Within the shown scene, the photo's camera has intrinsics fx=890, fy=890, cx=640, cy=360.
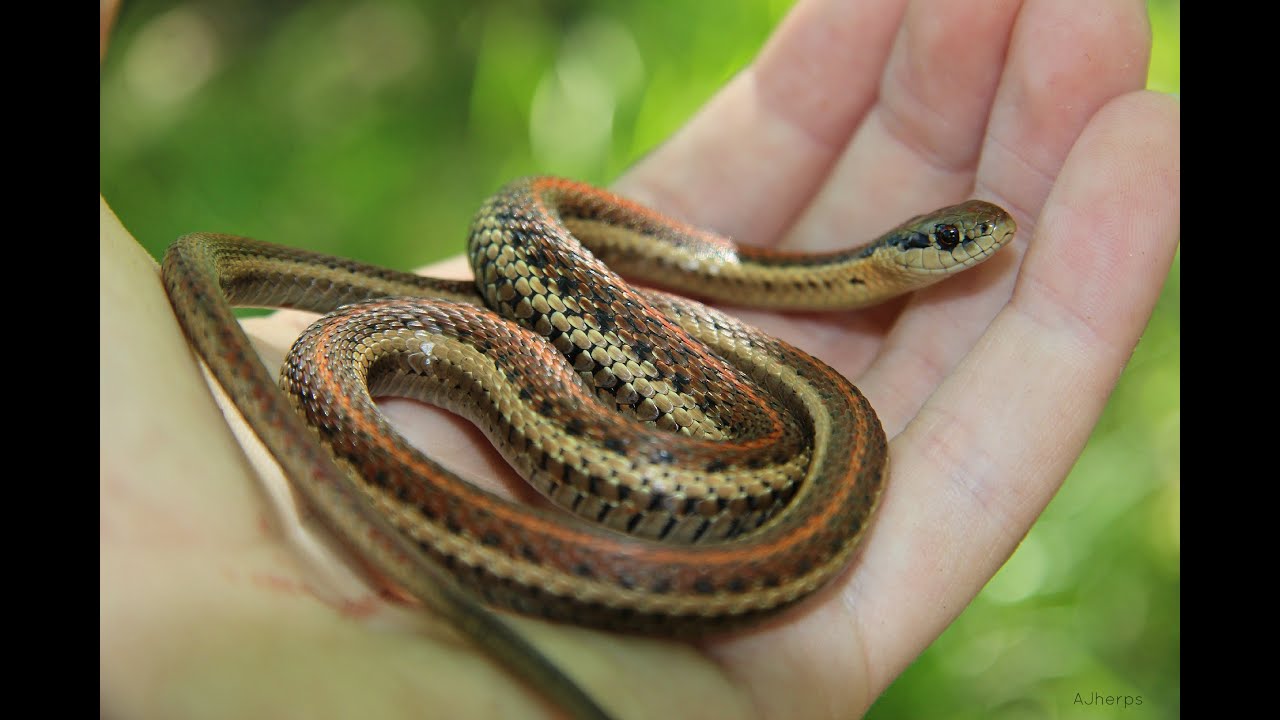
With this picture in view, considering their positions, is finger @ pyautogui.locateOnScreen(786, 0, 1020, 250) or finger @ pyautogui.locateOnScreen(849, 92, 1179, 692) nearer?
finger @ pyautogui.locateOnScreen(849, 92, 1179, 692)

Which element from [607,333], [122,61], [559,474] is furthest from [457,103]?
[559,474]

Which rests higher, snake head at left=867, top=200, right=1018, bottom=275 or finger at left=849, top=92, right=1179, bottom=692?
snake head at left=867, top=200, right=1018, bottom=275

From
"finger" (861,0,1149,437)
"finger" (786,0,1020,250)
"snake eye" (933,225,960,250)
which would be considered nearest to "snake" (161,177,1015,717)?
"snake eye" (933,225,960,250)

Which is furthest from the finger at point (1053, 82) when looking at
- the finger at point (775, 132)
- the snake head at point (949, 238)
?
the finger at point (775, 132)

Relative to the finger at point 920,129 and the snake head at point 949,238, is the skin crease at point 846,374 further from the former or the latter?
the snake head at point 949,238

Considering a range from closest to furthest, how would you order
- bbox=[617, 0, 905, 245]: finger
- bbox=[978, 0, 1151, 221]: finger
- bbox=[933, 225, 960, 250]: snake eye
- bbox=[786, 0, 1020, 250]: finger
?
bbox=[978, 0, 1151, 221]: finger
bbox=[933, 225, 960, 250]: snake eye
bbox=[786, 0, 1020, 250]: finger
bbox=[617, 0, 905, 245]: finger

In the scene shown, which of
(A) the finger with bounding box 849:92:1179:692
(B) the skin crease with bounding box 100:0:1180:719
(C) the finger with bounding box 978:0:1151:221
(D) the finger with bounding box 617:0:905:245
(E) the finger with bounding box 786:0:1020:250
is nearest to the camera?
(B) the skin crease with bounding box 100:0:1180:719

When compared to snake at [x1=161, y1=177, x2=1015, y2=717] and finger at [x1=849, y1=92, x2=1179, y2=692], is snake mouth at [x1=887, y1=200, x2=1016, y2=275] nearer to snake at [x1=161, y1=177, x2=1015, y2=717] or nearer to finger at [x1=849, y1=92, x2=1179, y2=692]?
snake at [x1=161, y1=177, x2=1015, y2=717]

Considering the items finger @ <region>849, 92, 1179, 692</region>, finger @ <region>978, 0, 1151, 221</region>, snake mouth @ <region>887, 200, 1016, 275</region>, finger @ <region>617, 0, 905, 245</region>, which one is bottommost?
finger @ <region>849, 92, 1179, 692</region>

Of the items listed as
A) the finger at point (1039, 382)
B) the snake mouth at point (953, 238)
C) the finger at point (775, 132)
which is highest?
the finger at point (775, 132)
